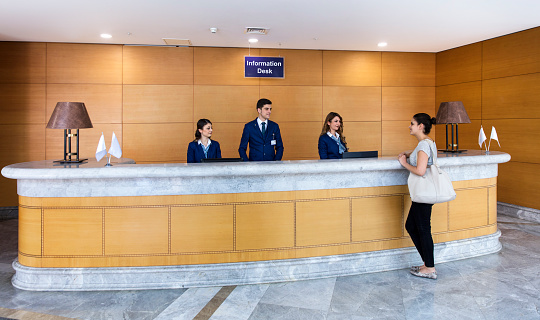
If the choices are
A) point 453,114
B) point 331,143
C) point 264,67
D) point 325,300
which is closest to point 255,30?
point 264,67

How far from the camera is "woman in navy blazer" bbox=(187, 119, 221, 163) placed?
4672 millimetres

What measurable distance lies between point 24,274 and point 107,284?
0.79m

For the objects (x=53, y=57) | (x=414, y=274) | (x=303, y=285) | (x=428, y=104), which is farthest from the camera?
(x=428, y=104)

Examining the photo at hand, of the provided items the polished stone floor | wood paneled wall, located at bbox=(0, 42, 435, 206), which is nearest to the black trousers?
the polished stone floor

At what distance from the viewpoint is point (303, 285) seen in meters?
3.49

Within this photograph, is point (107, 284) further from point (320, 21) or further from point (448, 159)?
point (320, 21)

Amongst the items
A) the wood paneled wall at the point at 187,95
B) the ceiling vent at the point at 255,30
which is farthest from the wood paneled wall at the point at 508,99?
the ceiling vent at the point at 255,30

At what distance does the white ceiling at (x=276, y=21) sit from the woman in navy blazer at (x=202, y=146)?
1.56 m

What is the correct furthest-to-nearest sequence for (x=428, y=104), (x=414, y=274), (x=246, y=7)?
(x=428, y=104)
(x=246, y=7)
(x=414, y=274)

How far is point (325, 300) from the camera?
319 cm

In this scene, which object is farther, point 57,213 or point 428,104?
point 428,104

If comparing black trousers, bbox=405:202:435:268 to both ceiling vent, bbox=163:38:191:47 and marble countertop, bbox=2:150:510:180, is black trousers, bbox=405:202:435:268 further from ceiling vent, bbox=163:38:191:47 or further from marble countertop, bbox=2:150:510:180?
ceiling vent, bbox=163:38:191:47

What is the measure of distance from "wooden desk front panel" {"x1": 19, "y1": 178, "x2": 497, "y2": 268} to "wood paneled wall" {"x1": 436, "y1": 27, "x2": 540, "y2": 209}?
13.1 ft

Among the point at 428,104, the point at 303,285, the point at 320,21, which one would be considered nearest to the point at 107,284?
the point at 303,285
